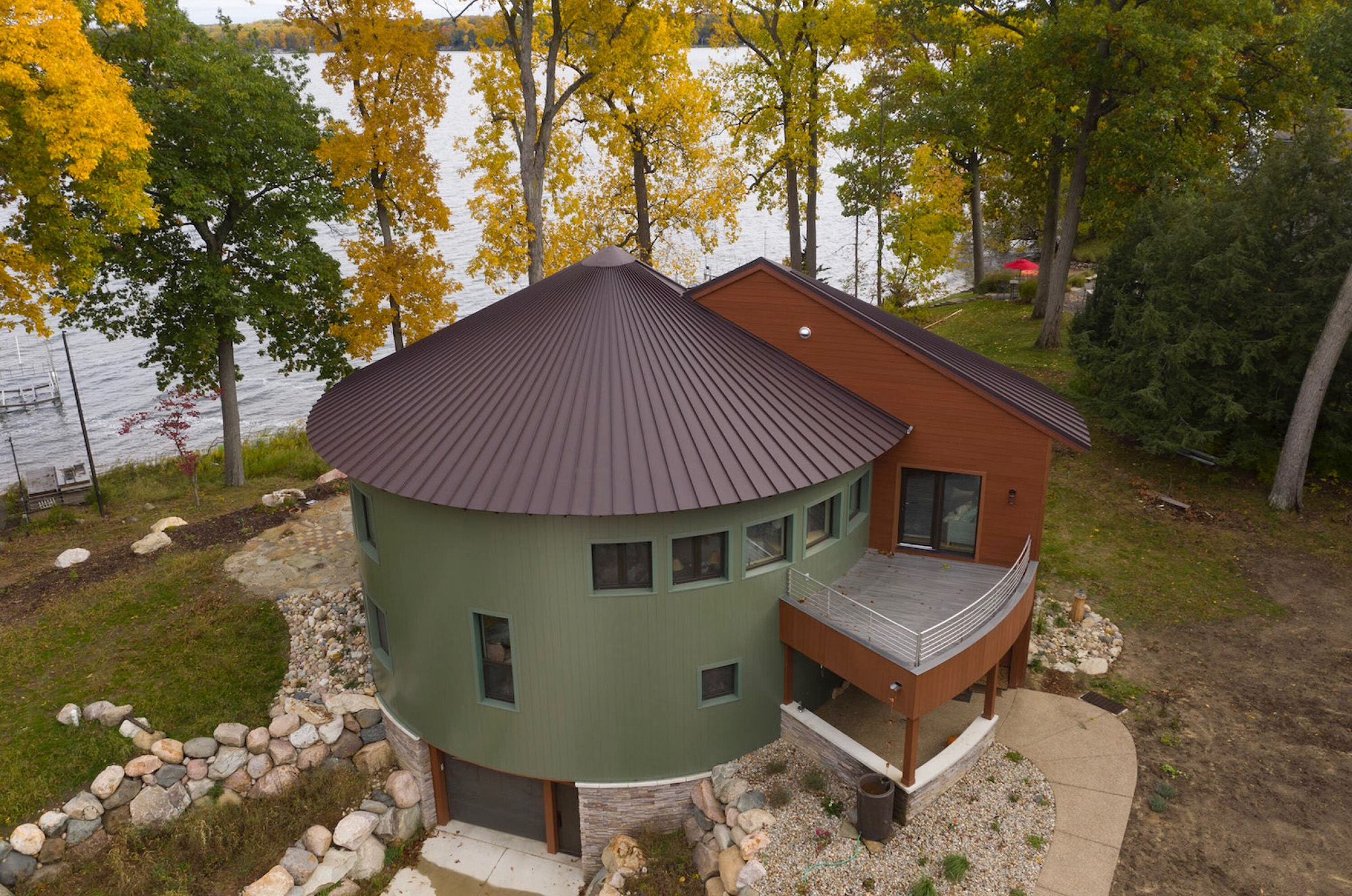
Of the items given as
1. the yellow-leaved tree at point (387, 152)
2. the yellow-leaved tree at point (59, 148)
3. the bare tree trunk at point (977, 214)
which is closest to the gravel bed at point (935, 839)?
the yellow-leaved tree at point (387, 152)

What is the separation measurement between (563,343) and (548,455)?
2.91 metres

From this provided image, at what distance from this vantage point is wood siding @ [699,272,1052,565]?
15.5 m

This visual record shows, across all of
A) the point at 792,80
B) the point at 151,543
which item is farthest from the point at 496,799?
the point at 792,80

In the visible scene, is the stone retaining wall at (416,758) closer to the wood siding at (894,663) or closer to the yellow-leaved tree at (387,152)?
the wood siding at (894,663)

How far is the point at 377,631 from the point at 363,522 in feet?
8.03

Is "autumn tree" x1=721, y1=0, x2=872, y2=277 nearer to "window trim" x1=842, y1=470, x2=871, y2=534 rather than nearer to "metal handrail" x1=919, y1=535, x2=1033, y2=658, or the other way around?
"window trim" x1=842, y1=470, x2=871, y2=534

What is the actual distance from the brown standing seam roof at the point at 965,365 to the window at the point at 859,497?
8.83ft

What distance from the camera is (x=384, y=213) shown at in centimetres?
2780

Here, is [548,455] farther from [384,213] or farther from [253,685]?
[384,213]

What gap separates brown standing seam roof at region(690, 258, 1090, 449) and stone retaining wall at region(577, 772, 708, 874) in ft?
28.7

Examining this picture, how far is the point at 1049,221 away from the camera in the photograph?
1421 inches

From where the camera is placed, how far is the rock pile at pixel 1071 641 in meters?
17.5

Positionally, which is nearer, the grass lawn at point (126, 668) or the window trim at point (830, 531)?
the window trim at point (830, 531)

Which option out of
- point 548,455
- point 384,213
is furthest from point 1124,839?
point 384,213
